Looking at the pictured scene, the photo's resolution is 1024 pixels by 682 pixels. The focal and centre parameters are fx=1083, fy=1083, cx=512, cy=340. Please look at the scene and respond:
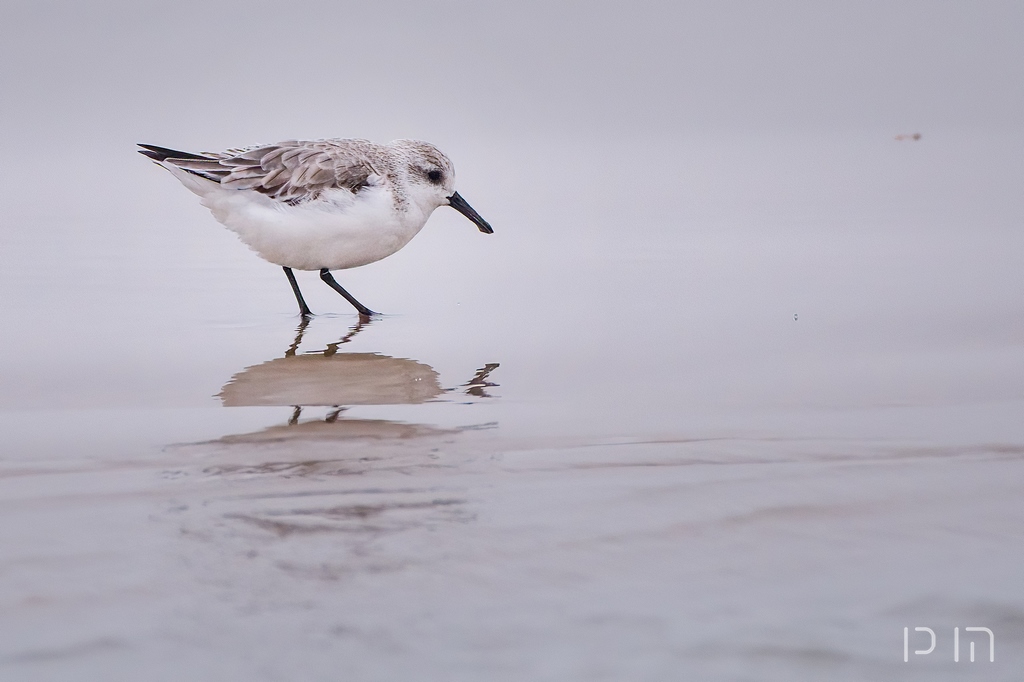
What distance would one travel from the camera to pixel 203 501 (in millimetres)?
2600

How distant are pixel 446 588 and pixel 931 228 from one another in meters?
5.69

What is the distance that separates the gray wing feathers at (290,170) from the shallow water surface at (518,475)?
2.02ft

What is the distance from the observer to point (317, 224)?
190 inches

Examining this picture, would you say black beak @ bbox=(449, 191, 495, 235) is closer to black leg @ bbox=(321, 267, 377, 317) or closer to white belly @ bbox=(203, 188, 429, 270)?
white belly @ bbox=(203, 188, 429, 270)

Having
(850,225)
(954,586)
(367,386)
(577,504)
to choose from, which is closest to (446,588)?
(577,504)

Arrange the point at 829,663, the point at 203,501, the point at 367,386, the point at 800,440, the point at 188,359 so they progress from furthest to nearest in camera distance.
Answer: the point at 188,359, the point at 367,386, the point at 800,440, the point at 203,501, the point at 829,663

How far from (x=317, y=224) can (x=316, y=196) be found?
13 centimetres

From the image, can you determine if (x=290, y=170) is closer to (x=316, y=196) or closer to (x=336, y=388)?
(x=316, y=196)

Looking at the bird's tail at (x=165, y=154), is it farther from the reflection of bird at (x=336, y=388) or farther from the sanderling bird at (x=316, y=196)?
the reflection of bird at (x=336, y=388)

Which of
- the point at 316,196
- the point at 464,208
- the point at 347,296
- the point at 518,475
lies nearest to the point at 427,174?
the point at 464,208

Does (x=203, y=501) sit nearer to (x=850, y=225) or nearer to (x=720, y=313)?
(x=720, y=313)

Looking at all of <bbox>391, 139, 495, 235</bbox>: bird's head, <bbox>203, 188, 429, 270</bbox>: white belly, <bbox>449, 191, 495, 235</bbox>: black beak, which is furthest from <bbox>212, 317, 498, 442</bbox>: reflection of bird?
<bbox>449, 191, 495, 235</bbox>: black beak

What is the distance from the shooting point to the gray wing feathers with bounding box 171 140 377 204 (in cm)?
487

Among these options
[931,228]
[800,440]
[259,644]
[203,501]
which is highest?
[931,228]
